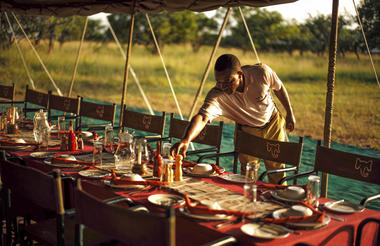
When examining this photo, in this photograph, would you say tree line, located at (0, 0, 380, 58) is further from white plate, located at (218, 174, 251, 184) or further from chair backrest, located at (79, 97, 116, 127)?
white plate, located at (218, 174, 251, 184)

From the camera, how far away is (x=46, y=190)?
1646 millimetres

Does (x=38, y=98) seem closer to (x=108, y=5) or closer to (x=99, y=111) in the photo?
(x=99, y=111)

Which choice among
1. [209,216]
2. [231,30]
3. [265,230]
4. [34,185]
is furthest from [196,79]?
[265,230]

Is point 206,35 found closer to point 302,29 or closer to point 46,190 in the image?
point 302,29

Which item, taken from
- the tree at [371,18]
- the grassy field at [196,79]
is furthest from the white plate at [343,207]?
the grassy field at [196,79]

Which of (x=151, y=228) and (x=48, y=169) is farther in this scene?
(x=48, y=169)

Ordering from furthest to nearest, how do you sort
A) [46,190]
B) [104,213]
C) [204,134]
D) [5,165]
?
[204,134], [5,165], [46,190], [104,213]

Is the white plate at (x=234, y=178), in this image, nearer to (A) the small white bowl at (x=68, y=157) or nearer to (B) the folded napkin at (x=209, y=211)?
(B) the folded napkin at (x=209, y=211)

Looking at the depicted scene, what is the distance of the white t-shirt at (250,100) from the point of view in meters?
2.95

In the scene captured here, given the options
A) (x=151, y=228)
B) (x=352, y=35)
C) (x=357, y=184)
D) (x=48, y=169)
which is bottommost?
(x=357, y=184)

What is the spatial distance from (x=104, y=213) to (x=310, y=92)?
19917 millimetres

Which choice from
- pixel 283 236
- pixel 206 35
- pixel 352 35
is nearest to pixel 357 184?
pixel 283 236

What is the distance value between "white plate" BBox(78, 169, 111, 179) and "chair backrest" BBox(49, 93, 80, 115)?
7.61 ft

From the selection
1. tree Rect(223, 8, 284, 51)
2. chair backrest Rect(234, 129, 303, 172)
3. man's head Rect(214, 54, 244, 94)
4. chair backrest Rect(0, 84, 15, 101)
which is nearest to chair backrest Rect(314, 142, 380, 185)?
chair backrest Rect(234, 129, 303, 172)
